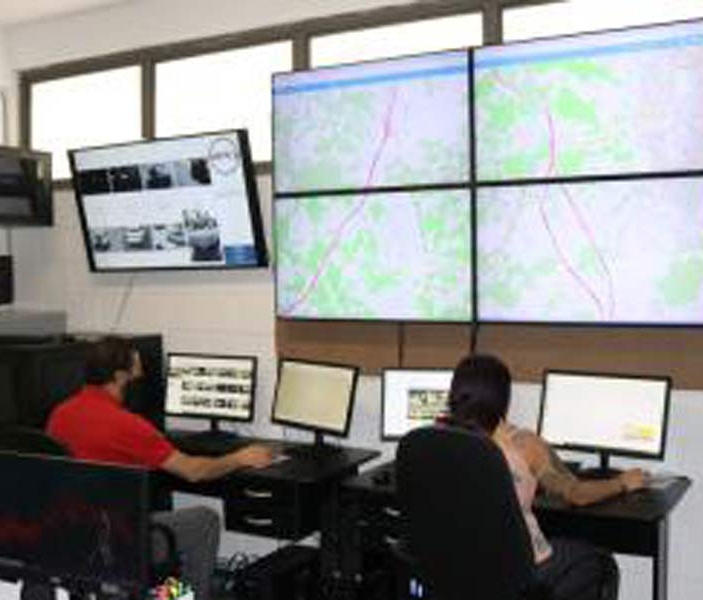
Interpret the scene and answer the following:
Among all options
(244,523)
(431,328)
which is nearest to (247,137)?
(431,328)

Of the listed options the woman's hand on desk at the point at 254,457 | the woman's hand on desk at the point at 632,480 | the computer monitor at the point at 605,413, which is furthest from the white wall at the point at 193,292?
the woman's hand on desk at the point at 254,457

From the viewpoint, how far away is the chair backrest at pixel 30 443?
318 cm

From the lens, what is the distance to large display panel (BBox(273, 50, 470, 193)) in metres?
3.80

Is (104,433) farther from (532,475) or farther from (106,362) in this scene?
(532,475)

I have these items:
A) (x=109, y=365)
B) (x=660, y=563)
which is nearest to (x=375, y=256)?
(x=109, y=365)

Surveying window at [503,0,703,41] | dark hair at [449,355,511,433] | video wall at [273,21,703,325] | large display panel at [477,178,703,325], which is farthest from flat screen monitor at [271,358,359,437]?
window at [503,0,703,41]

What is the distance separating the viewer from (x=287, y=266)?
4.22 metres

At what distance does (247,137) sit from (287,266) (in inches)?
23.1

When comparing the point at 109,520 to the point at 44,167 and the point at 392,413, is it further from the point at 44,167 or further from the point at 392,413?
the point at 44,167

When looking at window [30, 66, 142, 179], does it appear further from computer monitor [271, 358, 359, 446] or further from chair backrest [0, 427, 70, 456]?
chair backrest [0, 427, 70, 456]

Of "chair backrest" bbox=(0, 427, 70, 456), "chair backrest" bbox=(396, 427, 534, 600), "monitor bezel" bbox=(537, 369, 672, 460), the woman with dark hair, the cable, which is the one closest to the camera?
"chair backrest" bbox=(396, 427, 534, 600)

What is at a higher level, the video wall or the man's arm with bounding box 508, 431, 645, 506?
the video wall

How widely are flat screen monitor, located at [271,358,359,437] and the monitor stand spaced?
0.98 m

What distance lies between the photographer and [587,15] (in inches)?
154
